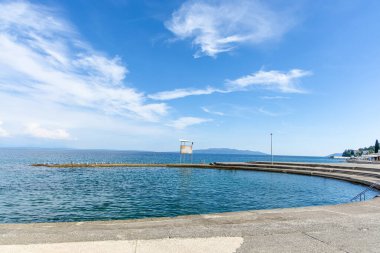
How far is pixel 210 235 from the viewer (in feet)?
25.4

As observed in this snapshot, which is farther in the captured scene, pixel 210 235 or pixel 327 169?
pixel 327 169

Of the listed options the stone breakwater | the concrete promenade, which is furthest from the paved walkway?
the stone breakwater

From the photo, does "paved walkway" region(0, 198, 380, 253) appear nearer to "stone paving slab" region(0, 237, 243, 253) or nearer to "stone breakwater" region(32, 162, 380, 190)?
"stone paving slab" region(0, 237, 243, 253)

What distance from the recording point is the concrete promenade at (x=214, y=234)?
670 cm

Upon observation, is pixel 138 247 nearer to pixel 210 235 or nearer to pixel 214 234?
pixel 210 235

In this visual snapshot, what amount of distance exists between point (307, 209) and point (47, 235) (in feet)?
31.8

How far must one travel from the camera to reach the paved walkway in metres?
6.68

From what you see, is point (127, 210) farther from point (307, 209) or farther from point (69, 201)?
point (307, 209)

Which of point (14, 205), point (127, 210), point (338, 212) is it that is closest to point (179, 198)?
point (127, 210)

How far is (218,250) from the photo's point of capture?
259 inches

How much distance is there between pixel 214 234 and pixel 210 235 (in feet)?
0.54

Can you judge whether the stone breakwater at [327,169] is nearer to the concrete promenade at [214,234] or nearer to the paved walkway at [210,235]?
the concrete promenade at [214,234]

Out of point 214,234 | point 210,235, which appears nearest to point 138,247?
point 210,235

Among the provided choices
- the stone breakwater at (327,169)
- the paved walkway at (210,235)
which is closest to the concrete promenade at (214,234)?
the paved walkway at (210,235)
